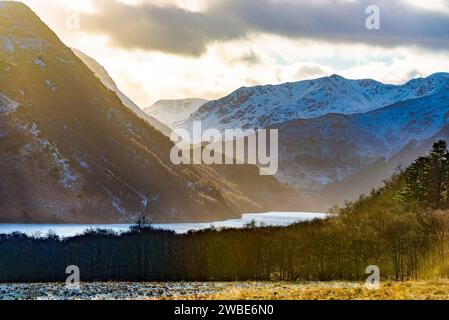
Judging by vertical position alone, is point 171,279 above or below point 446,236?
below

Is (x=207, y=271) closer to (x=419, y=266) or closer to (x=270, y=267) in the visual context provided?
(x=270, y=267)

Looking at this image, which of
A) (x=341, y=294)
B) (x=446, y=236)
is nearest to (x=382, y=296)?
(x=341, y=294)

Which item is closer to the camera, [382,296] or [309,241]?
[382,296]

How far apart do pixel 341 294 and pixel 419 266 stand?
10606 centimetres

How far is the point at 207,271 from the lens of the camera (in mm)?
198750

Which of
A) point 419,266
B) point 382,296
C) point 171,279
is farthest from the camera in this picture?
point 171,279

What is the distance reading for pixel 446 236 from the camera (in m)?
166

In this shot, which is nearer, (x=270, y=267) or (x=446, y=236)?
(x=446, y=236)
